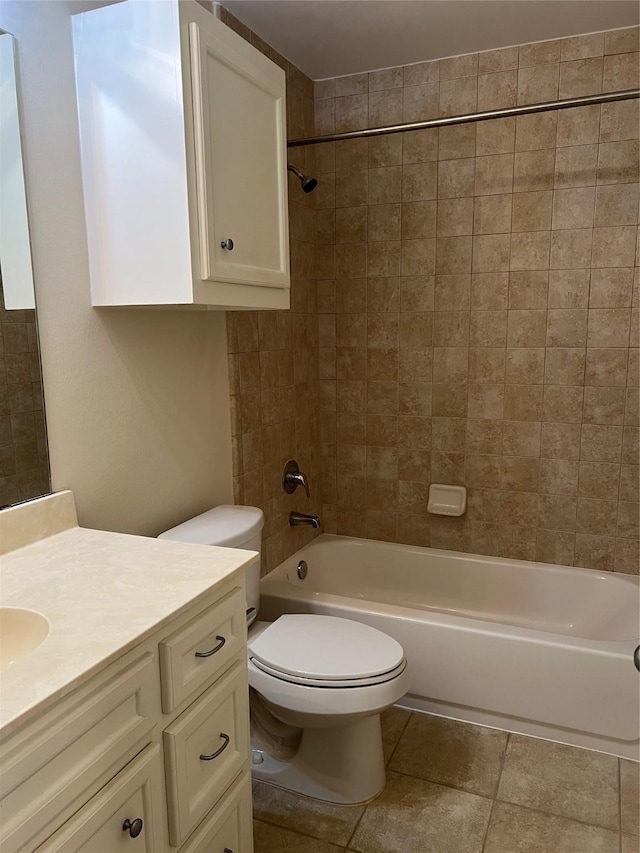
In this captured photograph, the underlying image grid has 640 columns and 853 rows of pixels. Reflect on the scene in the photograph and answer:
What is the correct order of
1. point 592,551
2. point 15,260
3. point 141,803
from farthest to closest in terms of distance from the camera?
1. point 592,551
2. point 15,260
3. point 141,803

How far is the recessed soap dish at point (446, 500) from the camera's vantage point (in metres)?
2.84

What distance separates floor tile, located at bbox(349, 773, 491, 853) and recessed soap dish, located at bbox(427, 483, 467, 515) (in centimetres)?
116

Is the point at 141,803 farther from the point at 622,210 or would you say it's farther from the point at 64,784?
the point at 622,210

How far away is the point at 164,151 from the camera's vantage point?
1.50 m

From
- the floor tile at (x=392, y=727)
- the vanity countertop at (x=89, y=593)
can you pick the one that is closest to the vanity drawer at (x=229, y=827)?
the vanity countertop at (x=89, y=593)

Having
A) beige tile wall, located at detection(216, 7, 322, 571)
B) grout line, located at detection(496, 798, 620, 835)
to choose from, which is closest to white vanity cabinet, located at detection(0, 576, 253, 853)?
grout line, located at detection(496, 798, 620, 835)

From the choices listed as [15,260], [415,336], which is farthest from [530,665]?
[15,260]

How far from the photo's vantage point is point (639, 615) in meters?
2.42

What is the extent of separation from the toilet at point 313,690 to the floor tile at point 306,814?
3 cm

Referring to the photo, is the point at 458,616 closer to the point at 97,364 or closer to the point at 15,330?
the point at 97,364

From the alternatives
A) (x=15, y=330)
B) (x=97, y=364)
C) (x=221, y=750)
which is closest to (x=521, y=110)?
(x=97, y=364)

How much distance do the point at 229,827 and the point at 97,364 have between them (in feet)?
3.81

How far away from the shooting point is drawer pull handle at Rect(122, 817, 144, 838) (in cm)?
108

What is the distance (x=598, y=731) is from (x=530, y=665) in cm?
29
